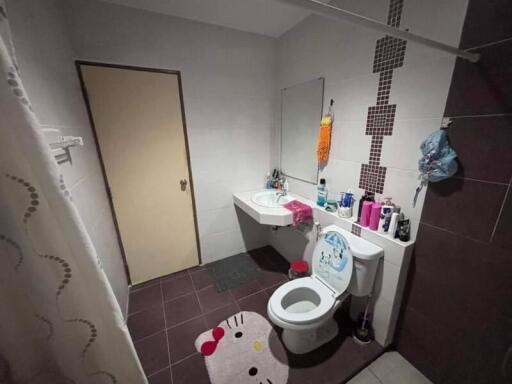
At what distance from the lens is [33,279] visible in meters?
0.51

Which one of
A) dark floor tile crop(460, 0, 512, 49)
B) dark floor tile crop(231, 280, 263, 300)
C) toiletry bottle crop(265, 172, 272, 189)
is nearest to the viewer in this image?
dark floor tile crop(460, 0, 512, 49)

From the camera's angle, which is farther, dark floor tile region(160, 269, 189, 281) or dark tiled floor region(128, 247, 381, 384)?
dark floor tile region(160, 269, 189, 281)

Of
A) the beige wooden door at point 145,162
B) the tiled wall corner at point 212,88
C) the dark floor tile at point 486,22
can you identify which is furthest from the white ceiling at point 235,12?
the dark floor tile at point 486,22

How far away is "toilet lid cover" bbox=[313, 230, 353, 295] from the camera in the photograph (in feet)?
4.37

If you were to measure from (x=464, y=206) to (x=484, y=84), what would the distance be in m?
0.56

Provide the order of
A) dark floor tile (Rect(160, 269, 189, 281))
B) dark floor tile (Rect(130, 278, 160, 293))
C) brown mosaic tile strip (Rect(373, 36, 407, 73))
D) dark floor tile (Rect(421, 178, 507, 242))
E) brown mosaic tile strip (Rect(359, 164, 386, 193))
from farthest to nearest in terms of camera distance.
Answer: dark floor tile (Rect(160, 269, 189, 281)) → dark floor tile (Rect(130, 278, 160, 293)) → brown mosaic tile strip (Rect(359, 164, 386, 193)) → brown mosaic tile strip (Rect(373, 36, 407, 73)) → dark floor tile (Rect(421, 178, 507, 242))

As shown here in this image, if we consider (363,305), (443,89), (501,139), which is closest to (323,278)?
(363,305)

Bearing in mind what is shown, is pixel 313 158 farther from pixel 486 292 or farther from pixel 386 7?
pixel 486 292

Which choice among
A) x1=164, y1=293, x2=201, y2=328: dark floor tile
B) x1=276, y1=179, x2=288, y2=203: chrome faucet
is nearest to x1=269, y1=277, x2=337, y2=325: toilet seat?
x1=164, y1=293, x2=201, y2=328: dark floor tile

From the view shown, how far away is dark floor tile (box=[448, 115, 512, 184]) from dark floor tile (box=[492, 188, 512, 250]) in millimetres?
103

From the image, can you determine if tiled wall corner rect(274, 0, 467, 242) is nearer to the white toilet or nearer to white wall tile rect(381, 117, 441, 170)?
white wall tile rect(381, 117, 441, 170)

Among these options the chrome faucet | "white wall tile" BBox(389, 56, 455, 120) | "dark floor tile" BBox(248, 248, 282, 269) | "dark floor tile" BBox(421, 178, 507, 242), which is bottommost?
"dark floor tile" BBox(248, 248, 282, 269)

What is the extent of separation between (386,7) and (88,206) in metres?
2.15

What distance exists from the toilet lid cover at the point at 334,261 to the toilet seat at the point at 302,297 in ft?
0.22
